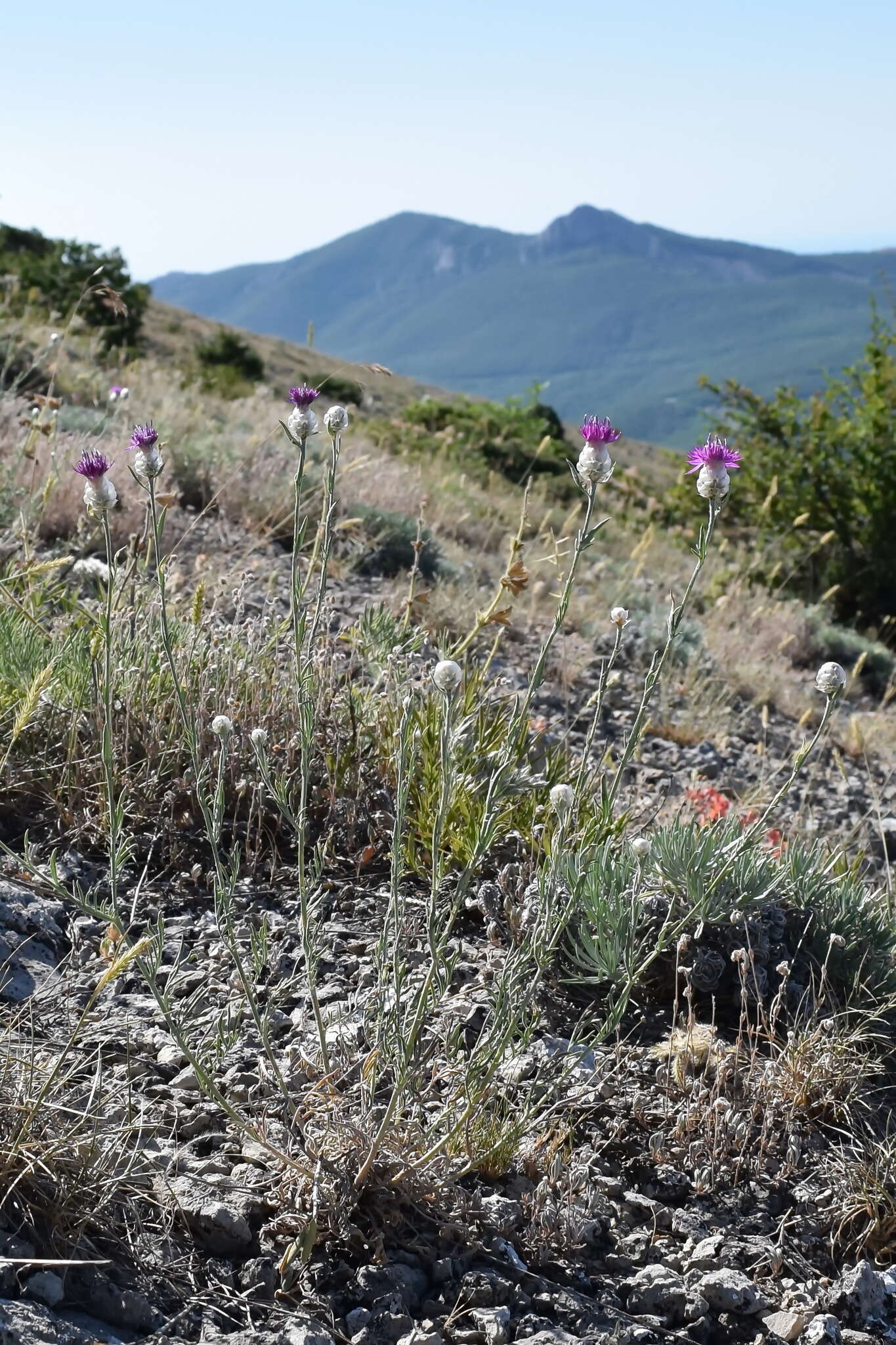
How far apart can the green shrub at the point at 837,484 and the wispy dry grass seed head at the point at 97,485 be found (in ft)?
26.4

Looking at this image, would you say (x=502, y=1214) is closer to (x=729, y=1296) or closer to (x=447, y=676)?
(x=729, y=1296)

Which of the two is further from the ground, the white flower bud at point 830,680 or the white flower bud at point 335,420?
the white flower bud at point 335,420

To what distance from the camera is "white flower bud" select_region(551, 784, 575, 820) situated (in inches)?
77.7

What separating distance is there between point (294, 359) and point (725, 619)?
4298 centimetres

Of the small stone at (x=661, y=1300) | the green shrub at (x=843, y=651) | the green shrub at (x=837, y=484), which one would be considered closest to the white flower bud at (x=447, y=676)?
the small stone at (x=661, y=1300)

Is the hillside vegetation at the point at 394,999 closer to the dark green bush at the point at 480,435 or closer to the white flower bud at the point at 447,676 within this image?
the white flower bud at the point at 447,676

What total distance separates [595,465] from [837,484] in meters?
8.67

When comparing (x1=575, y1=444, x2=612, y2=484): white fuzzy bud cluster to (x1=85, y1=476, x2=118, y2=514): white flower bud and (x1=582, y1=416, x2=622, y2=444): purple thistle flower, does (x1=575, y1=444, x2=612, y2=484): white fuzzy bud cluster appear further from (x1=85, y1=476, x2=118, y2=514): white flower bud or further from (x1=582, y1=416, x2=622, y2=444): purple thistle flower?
(x1=85, y1=476, x2=118, y2=514): white flower bud

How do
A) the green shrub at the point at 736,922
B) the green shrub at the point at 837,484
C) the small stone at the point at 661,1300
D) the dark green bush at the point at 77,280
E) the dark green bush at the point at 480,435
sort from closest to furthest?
the small stone at the point at 661,1300
the green shrub at the point at 736,922
the green shrub at the point at 837,484
the dark green bush at the point at 480,435
the dark green bush at the point at 77,280

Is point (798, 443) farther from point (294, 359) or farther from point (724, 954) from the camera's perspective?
point (294, 359)

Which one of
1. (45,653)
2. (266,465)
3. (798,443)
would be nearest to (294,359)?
(798,443)

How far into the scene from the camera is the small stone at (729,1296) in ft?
6.30

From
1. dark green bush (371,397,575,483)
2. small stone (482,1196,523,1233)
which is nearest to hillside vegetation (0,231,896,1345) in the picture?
small stone (482,1196,523,1233)

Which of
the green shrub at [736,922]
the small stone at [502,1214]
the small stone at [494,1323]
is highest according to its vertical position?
the green shrub at [736,922]
